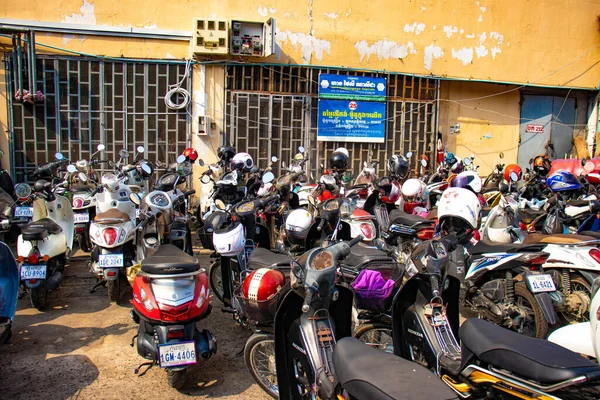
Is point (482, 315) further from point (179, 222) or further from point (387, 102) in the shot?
point (387, 102)

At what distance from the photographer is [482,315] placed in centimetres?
456

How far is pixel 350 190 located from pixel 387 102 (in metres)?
4.83

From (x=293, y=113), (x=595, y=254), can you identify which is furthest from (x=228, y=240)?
(x=293, y=113)

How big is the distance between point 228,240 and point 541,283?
2.73 metres

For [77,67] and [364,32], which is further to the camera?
[364,32]

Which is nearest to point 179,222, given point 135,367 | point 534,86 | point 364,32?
point 135,367

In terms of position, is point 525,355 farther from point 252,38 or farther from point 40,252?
point 252,38

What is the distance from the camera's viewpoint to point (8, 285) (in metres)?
3.91

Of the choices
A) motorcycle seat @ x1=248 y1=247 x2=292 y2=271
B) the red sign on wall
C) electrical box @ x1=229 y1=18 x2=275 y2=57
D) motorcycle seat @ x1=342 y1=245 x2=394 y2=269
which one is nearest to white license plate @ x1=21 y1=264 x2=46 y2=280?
motorcycle seat @ x1=248 y1=247 x2=292 y2=271

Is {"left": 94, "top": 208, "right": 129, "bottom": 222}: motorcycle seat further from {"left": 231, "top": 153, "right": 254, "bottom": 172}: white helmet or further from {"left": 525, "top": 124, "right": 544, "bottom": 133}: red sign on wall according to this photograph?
{"left": 525, "top": 124, "right": 544, "bottom": 133}: red sign on wall

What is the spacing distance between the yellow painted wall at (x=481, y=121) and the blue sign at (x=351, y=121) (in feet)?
6.32

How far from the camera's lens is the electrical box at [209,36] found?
9.77 m

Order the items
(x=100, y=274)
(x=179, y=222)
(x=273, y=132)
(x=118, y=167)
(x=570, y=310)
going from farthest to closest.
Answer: (x=273, y=132) < (x=118, y=167) < (x=179, y=222) < (x=100, y=274) < (x=570, y=310)

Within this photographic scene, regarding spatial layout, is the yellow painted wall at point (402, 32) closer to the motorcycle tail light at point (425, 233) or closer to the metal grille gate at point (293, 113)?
the metal grille gate at point (293, 113)
